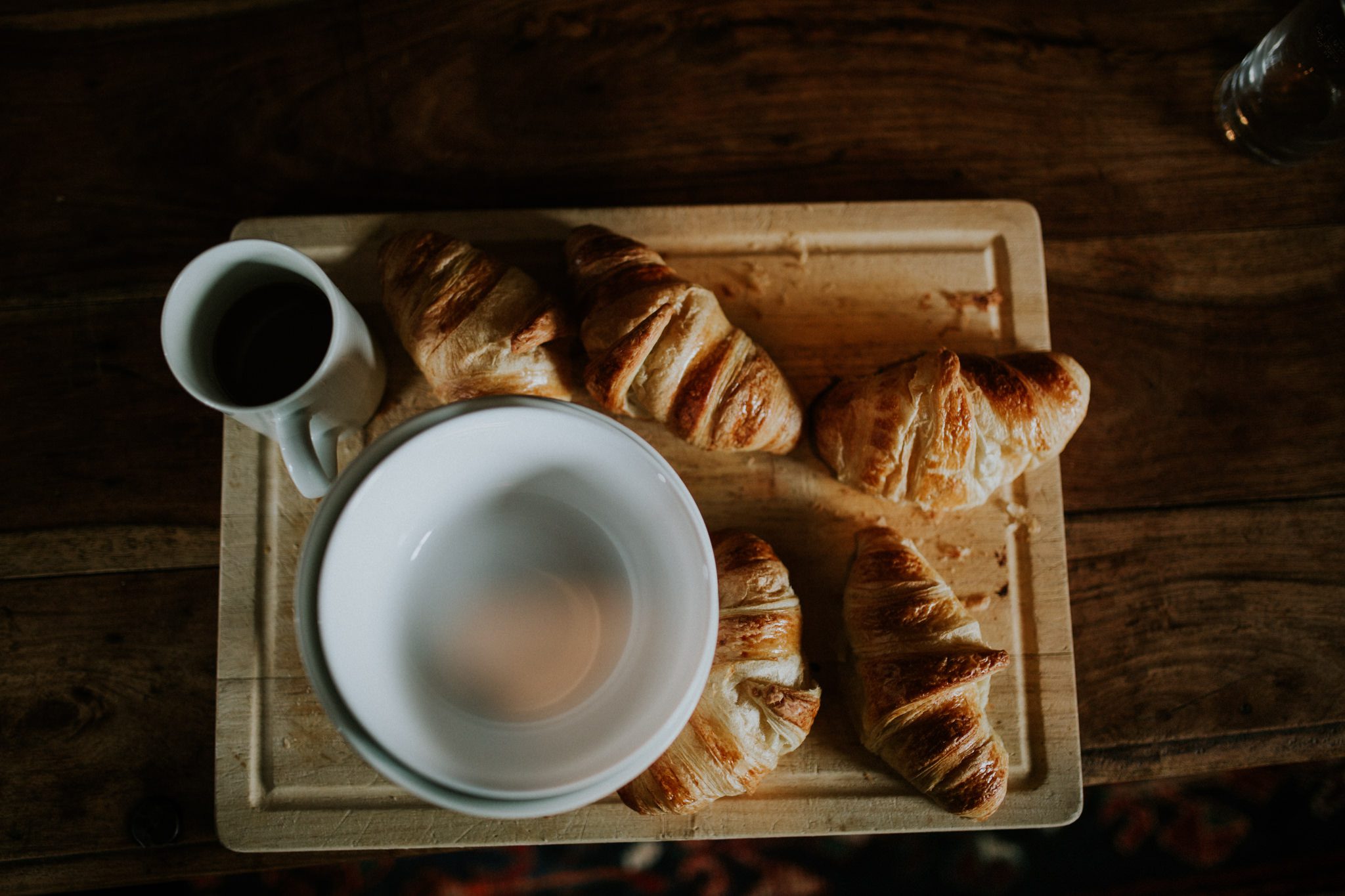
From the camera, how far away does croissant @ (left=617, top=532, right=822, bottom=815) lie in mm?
1184

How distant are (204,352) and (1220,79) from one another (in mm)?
1953

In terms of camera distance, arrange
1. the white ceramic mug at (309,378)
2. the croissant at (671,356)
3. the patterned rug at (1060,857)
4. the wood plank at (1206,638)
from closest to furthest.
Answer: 1. the white ceramic mug at (309,378)
2. the croissant at (671,356)
3. the wood plank at (1206,638)
4. the patterned rug at (1060,857)

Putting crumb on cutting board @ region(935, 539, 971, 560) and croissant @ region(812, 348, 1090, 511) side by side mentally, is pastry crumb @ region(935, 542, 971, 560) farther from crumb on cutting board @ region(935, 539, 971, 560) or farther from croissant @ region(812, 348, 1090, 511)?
croissant @ region(812, 348, 1090, 511)

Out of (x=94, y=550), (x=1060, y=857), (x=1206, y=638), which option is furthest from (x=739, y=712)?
(x=94, y=550)

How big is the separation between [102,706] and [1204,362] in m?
2.15

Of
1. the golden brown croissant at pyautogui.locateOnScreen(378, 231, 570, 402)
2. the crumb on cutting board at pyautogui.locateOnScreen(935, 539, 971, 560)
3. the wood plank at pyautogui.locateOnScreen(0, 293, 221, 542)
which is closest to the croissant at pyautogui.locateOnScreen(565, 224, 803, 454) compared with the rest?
the golden brown croissant at pyautogui.locateOnScreen(378, 231, 570, 402)

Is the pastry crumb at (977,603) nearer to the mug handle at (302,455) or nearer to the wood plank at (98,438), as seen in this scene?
the mug handle at (302,455)

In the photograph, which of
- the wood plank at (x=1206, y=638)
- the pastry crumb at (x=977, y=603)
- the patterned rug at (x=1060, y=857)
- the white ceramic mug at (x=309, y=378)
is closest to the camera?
the white ceramic mug at (x=309, y=378)

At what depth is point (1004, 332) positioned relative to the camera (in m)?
1.42

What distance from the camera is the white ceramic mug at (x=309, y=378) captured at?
1.09m

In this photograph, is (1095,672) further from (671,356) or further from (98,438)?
(98,438)

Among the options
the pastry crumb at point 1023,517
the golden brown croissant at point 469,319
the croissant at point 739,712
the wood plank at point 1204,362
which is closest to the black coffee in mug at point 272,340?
the golden brown croissant at point 469,319

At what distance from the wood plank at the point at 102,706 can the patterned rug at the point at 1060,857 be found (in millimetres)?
613

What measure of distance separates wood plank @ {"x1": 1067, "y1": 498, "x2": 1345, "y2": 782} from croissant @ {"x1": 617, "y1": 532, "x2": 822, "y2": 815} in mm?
632
